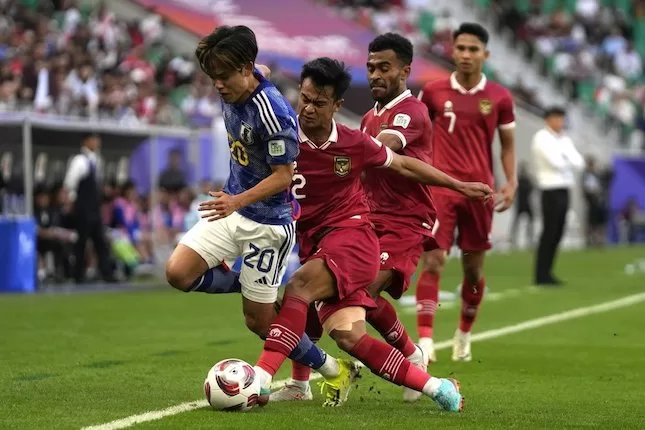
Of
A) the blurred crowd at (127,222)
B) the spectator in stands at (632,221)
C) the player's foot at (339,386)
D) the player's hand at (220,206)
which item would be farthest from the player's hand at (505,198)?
the spectator in stands at (632,221)

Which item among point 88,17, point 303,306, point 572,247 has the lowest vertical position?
point 572,247

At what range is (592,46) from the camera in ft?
141

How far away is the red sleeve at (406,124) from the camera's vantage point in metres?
A: 8.69

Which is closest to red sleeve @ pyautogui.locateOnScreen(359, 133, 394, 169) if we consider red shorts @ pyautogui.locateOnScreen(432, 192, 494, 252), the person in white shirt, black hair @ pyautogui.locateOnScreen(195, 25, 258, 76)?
black hair @ pyautogui.locateOnScreen(195, 25, 258, 76)

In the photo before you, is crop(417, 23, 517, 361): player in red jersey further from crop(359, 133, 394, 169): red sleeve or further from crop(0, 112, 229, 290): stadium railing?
crop(0, 112, 229, 290): stadium railing

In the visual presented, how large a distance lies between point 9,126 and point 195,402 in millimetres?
12437

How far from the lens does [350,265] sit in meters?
7.88

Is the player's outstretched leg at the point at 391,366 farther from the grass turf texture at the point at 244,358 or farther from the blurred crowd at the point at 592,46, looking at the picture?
the blurred crowd at the point at 592,46

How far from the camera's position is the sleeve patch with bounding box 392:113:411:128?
28.7ft

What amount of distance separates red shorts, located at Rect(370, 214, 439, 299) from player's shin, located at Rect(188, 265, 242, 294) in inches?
44.2

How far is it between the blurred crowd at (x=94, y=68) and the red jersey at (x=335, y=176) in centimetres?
1414

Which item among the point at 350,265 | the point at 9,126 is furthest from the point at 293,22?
the point at 350,265

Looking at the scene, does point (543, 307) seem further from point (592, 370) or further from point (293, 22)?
point (293, 22)

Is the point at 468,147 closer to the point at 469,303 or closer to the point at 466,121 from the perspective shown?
the point at 466,121
